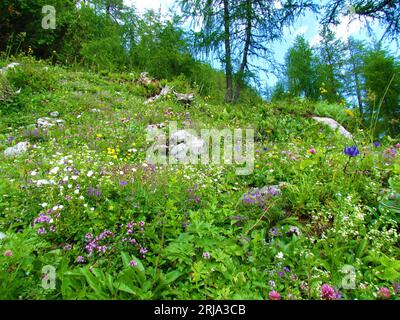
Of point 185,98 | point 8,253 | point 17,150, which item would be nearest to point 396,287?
point 8,253

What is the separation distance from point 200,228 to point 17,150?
3.48 metres

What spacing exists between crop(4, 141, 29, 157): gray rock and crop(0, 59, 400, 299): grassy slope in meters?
0.16

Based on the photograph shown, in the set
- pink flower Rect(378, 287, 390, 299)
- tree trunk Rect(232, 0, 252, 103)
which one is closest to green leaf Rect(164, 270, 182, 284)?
pink flower Rect(378, 287, 390, 299)

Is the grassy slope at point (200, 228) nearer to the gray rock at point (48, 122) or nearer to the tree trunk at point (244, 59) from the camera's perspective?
the gray rock at point (48, 122)

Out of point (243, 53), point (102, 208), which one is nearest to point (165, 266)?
point (102, 208)

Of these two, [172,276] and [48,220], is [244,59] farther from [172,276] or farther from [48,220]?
[172,276]

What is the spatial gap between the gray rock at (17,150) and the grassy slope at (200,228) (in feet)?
0.51

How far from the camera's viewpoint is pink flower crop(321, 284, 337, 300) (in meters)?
1.55

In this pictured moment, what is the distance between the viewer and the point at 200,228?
2.03 meters

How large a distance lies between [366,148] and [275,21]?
804 cm

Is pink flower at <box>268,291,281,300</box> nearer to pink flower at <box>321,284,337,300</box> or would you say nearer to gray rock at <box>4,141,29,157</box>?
pink flower at <box>321,284,337,300</box>

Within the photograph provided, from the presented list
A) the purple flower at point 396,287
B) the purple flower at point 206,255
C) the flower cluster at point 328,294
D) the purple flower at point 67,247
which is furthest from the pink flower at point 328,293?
the purple flower at point 67,247

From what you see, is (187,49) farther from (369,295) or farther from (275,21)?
(369,295)

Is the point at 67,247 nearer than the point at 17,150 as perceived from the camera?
Yes
